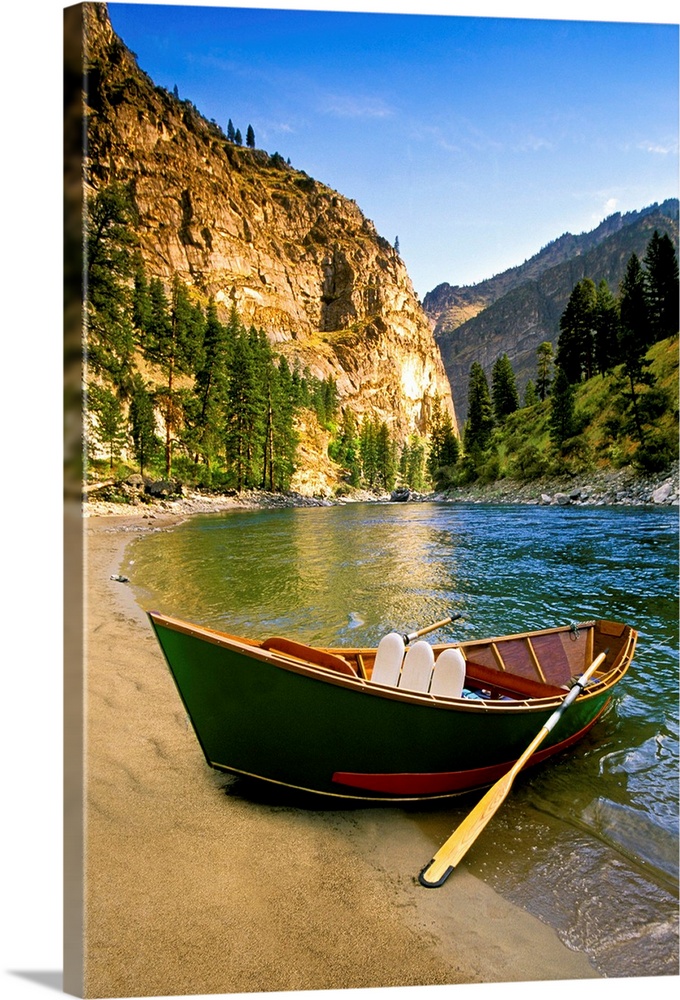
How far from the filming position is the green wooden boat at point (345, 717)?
6.41ft

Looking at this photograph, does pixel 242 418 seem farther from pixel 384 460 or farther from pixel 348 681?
pixel 348 681

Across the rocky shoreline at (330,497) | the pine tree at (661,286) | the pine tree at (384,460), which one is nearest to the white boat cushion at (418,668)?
the rocky shoreline at (330,497)

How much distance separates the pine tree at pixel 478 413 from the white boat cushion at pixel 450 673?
15.7 m

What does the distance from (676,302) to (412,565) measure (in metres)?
5.59

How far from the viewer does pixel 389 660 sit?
104 inches

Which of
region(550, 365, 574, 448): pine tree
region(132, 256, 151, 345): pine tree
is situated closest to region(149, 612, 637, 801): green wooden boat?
region(132, 256, 151, 345): pine tree

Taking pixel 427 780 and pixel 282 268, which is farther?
pixel 282 268

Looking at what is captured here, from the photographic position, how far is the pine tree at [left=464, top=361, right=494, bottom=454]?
17750 mm

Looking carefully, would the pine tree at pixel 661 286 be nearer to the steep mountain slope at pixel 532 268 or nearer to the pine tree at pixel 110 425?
the steep mountain slope at pixel 532 268

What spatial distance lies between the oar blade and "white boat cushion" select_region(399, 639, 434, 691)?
52cm

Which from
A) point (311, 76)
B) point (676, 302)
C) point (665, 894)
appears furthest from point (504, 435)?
point (665, 894)

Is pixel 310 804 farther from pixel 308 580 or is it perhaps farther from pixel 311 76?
pixel 308 580

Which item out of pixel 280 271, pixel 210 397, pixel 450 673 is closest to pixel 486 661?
pixel 450 673

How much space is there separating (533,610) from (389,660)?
146 inches
